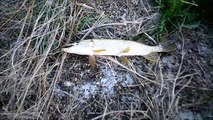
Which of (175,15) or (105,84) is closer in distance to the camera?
(105,84)

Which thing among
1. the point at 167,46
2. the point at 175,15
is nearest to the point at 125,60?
the point at 167,46

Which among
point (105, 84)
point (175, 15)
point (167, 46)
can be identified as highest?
point (175, 15)

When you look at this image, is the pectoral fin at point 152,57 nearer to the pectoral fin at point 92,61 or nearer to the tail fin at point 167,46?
the tail fin at point 167,46

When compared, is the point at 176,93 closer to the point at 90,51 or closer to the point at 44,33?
the point at 90,51

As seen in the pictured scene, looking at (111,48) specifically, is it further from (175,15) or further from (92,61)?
(175,15)

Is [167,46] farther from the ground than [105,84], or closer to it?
farther from the ground

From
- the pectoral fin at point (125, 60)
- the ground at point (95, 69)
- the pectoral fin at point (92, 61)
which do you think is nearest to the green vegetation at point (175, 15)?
the ground at point (95, 69)

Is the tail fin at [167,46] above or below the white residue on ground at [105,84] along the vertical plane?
above
